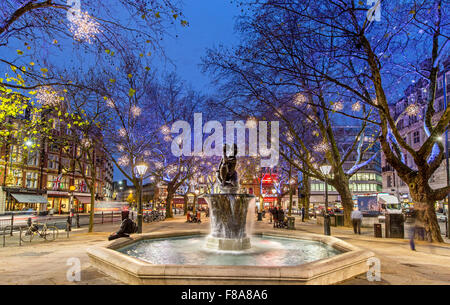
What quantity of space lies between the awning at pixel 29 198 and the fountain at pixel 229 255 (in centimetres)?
3836

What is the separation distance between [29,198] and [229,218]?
1742 inches

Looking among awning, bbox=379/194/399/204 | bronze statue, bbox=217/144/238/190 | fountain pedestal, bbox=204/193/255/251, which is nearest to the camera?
fountain pedestal, bbox=204/193/255/251

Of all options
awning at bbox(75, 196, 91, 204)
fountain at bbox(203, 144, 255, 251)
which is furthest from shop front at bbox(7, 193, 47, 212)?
fountain at bbox(203, 144, 255, 251)

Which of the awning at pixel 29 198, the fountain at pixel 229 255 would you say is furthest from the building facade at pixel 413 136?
the awning at pixel 29 198

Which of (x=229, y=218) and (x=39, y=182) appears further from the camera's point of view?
(x=39, y=182)

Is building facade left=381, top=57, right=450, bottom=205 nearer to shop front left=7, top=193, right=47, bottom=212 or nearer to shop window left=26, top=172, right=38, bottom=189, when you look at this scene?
shop front left=7, top=193, right=47, bottom=212

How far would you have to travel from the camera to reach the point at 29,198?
43688mm

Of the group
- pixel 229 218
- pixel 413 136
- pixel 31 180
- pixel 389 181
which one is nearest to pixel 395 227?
pixel 229 218

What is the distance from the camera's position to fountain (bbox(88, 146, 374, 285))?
5551mm

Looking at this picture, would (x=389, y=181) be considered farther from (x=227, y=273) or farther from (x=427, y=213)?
(x=227, y=273)

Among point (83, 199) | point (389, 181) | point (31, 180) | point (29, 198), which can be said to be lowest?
point (83, 199)

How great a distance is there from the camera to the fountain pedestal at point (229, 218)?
1052cm

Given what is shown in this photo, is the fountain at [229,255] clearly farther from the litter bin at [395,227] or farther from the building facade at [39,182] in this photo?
the building facade at [39,182]

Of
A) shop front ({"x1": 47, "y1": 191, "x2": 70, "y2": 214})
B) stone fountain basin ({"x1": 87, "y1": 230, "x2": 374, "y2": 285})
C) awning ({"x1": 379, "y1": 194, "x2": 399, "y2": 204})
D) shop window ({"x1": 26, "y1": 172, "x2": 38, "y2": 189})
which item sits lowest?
shop front ({"x1": 47, "y1": 191, "x2": 70, "y2": 214})
